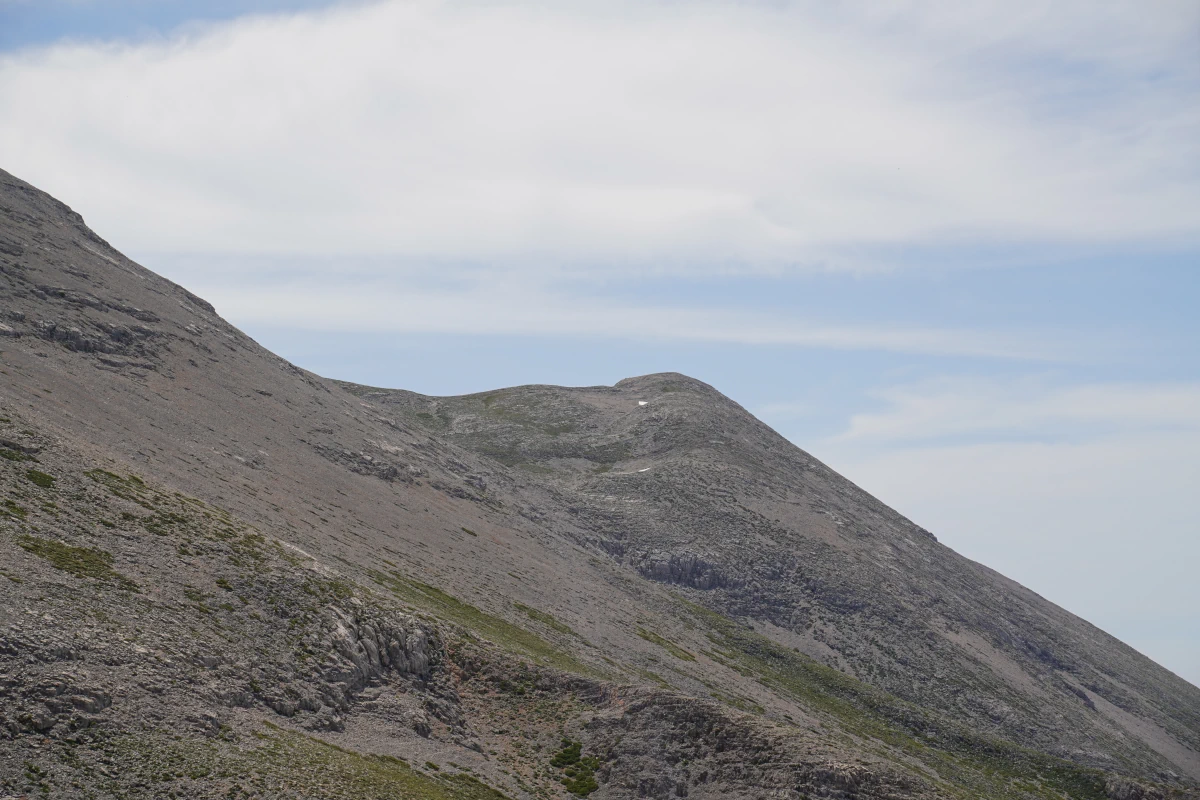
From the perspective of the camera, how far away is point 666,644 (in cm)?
10625

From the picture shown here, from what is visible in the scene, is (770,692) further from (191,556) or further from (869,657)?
(191,556)

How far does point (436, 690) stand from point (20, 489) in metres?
31.6

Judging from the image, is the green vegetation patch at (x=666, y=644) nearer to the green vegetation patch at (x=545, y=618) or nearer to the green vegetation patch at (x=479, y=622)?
the green vegetation patch at (x=545, y=618)

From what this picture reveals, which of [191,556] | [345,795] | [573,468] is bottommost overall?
[345,795]

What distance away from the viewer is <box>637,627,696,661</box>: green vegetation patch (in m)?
104

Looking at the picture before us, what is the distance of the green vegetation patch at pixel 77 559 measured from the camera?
170 feet

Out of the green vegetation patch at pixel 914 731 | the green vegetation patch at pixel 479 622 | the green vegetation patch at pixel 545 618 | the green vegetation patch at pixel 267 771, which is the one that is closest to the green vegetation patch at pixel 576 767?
the green vegetation patch at pixel 267 771

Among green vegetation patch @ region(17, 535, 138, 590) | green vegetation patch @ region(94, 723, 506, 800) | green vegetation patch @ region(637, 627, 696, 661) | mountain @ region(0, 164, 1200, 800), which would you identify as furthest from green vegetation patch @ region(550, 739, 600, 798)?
green vegetation patch @ region(637, 627, 696, 661)

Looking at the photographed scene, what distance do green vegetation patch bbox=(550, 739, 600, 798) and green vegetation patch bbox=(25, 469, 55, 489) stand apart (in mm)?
40478

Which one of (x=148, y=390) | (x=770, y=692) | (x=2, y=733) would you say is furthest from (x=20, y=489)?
(x=770, y=692)

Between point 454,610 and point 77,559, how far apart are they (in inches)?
1438

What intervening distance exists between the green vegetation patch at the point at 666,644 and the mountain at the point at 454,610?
5.27 ft

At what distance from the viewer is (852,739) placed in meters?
96.8

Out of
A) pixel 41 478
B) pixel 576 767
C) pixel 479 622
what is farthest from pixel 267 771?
pixel 479 622
